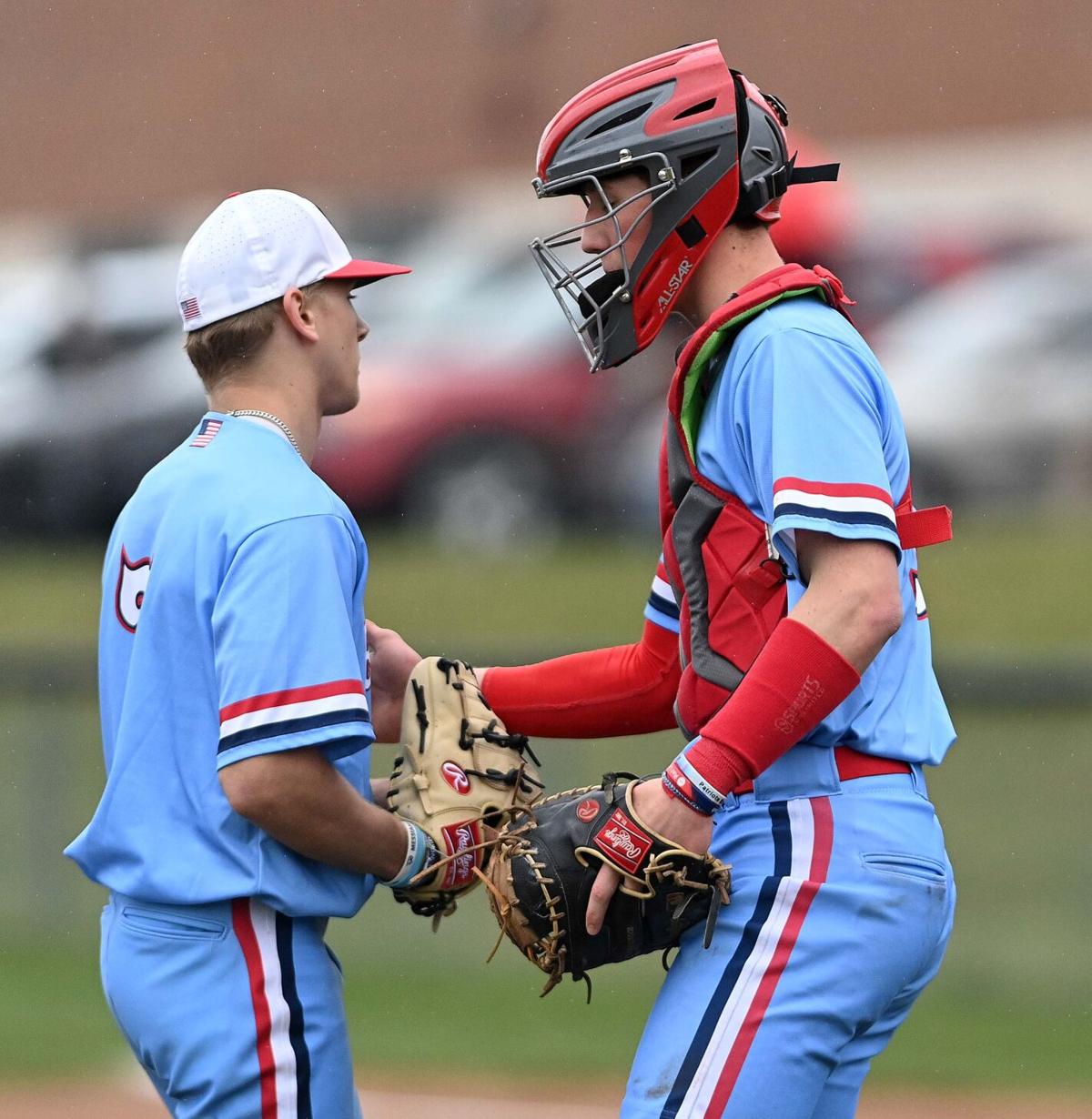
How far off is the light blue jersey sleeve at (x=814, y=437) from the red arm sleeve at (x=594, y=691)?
701 mm

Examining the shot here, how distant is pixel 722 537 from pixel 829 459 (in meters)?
0.26

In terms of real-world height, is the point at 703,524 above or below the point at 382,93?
below

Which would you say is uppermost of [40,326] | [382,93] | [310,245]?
[382,93]

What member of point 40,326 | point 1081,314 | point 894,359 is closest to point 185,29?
point 40,326

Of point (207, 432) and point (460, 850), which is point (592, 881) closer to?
point (460, 850)

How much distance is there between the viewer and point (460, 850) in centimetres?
295

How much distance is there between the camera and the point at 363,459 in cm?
1359

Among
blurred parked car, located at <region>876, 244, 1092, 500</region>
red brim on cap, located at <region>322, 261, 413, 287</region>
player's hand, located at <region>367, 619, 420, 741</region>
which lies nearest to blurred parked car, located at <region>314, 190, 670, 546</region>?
blurred parked car, located at <region>876, 244, 1092, 500</region>

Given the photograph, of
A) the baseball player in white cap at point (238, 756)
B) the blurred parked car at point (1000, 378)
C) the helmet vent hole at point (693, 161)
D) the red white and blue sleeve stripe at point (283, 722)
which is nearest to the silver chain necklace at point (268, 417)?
the baseball player in white cap at point (238, 756)

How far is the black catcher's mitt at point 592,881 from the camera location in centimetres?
264

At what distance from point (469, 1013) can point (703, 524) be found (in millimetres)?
4266

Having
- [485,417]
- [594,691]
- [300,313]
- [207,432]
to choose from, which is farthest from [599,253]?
[485,417]

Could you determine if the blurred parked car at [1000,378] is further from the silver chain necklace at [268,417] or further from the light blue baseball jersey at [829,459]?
the silver chain necklace at [268,417]

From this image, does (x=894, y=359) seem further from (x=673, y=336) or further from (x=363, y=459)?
(x=363, y=459)
